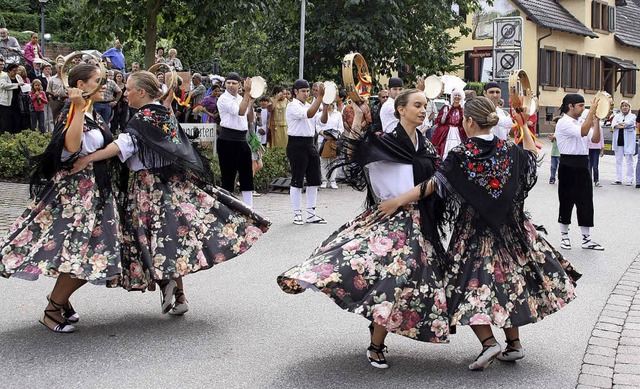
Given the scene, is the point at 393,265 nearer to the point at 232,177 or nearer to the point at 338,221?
the point at 232,177

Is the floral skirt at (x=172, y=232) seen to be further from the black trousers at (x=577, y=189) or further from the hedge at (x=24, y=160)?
the hedge at (x=24, y=160)

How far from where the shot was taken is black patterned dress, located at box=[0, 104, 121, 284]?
5863 millimetres

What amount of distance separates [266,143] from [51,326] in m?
13.2

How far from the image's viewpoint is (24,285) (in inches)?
301

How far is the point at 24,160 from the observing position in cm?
1410

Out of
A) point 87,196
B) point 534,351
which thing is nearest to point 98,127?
point 87,196

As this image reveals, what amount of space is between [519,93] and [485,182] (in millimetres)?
1651

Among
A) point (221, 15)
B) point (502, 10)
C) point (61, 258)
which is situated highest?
point (502, 10)

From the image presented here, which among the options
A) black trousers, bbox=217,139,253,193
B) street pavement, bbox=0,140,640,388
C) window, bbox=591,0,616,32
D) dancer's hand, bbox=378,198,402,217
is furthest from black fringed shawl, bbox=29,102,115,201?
window, bbox=591,0,616,32

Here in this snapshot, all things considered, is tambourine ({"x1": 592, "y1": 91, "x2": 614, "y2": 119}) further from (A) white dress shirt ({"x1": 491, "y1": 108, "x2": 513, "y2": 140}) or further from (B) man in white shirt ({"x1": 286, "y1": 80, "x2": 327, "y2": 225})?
(B) man in white shirt ({"x1": 286, "y1": 80, "x2": 327, "y2": 225})

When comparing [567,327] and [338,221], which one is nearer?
[567,327]

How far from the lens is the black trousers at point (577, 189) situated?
10.3 meters

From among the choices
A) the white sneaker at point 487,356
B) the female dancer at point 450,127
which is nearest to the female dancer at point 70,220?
the white sneaker at point 487,356

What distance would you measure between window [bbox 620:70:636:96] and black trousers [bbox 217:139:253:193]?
4373 centimetres
